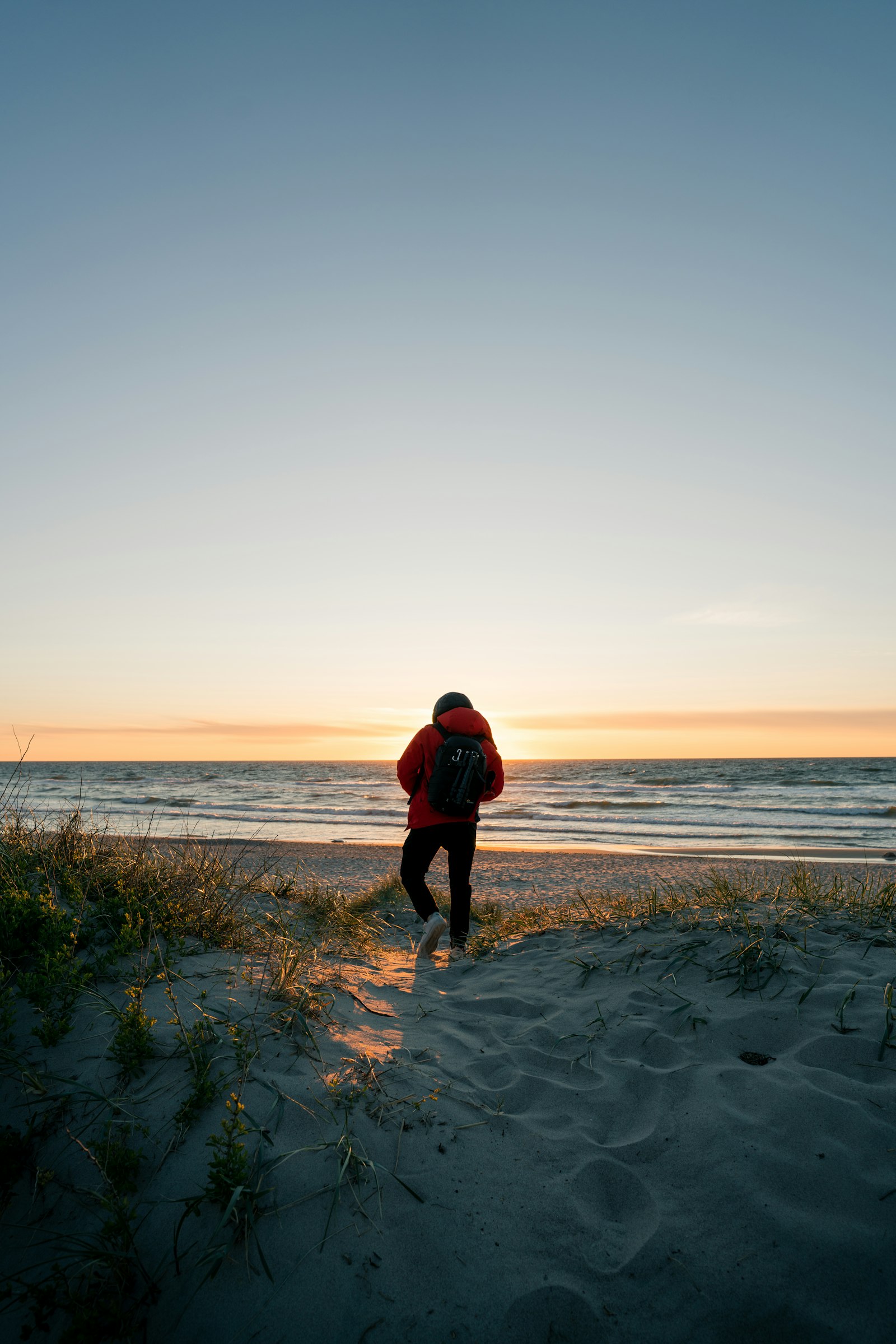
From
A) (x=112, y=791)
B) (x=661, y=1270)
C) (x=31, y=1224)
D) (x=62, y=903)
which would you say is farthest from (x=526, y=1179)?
(x=112, y=791)

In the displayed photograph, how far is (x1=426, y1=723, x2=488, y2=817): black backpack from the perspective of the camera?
5109 mm

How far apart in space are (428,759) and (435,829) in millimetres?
595

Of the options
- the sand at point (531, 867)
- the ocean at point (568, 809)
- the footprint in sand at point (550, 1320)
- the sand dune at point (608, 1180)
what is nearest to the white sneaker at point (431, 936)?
the sand dune at point (608, 1180)

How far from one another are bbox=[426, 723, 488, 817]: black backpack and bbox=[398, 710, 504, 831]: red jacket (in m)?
0.10

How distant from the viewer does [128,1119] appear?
2201mm

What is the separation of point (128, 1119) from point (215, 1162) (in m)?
0.54

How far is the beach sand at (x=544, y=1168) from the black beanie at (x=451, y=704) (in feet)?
8.39

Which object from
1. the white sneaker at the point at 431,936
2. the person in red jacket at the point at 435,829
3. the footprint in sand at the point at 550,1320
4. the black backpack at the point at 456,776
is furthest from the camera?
the person in red jacket at the point at 435,829

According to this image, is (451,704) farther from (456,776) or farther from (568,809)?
(568,809)

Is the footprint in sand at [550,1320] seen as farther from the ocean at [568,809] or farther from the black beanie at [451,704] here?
the ocean at [568,809]

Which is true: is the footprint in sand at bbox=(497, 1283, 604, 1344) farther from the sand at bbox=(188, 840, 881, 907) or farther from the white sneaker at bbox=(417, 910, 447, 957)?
the sand at bbox=(188, 840, 881, 907)

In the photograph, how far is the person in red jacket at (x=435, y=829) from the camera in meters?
5.29

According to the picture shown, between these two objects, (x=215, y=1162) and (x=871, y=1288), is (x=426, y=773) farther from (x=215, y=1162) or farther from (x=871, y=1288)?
(x=871, y=1288)

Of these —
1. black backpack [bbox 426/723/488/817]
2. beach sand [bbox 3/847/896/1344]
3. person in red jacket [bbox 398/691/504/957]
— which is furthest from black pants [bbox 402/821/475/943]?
beach sand [bbox 3/847/896/1344]
